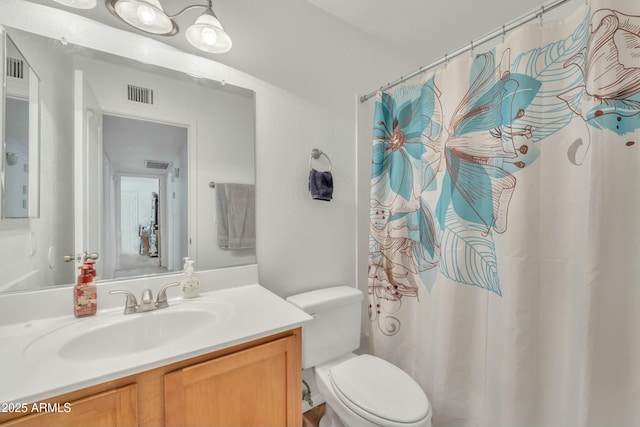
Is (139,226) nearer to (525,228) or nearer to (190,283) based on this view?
(190,283)

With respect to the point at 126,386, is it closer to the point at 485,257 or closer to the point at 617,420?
the point at 485,257

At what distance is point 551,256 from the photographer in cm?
96

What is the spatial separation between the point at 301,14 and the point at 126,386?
1827 millimetres

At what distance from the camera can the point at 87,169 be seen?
Answer: 1002 millimetres

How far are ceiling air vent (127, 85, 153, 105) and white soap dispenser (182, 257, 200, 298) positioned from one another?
73 cm

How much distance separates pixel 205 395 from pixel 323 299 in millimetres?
706

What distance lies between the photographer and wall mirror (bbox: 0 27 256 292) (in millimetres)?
937

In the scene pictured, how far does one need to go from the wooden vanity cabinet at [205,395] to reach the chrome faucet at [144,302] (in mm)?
386

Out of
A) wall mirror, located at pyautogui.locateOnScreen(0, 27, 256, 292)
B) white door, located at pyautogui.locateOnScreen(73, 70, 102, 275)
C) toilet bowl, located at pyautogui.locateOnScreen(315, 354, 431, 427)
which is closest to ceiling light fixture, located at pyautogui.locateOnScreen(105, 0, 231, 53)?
wall mirror, located at pyautogui.locateOnScreen(0, 27, 256, 292)

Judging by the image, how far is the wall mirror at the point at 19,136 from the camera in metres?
0.86

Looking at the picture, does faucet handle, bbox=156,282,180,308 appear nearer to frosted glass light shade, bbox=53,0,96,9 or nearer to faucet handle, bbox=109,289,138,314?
faucet handle, bbox=109,289,138,314

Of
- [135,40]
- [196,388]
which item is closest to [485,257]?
[196,388]

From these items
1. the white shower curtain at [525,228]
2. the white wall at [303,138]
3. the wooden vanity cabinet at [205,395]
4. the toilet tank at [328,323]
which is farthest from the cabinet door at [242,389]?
the white shower curtain at [525,228]

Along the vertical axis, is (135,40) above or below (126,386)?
above
